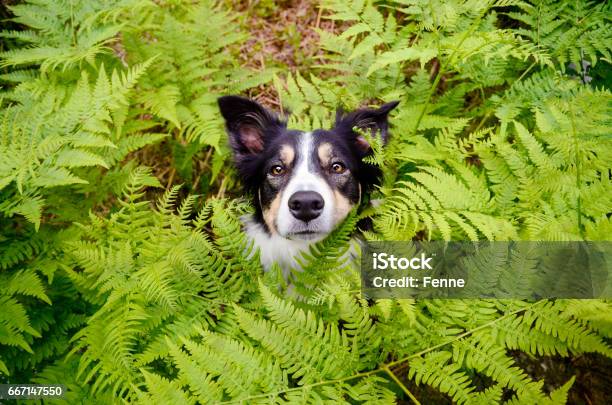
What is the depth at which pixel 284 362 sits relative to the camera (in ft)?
7.34

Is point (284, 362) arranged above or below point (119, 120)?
below

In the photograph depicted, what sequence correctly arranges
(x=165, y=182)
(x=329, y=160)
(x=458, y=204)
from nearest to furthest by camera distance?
1. (x=458, y=204)
2. (x=329, y=160)
3. (x=165, y=182)

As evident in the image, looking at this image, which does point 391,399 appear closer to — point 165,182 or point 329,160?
point 329,160

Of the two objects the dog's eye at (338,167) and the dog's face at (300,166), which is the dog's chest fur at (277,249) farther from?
the dog's eye at (338,167)

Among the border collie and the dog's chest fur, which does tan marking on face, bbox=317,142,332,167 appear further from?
the dog's chest fur

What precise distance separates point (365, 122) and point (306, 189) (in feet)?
2.66

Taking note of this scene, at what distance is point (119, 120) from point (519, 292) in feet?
10.5

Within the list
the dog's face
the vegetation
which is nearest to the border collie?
the dog's face

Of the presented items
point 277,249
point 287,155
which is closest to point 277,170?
point 287,155

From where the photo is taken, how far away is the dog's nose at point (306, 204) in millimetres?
2973

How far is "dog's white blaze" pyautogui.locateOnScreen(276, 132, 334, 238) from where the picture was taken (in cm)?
305

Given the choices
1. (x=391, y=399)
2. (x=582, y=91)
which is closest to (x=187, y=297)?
(x=391, y=399)

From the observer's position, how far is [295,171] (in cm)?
329

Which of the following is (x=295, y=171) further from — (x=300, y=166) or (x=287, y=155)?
(x=287, y=155)
